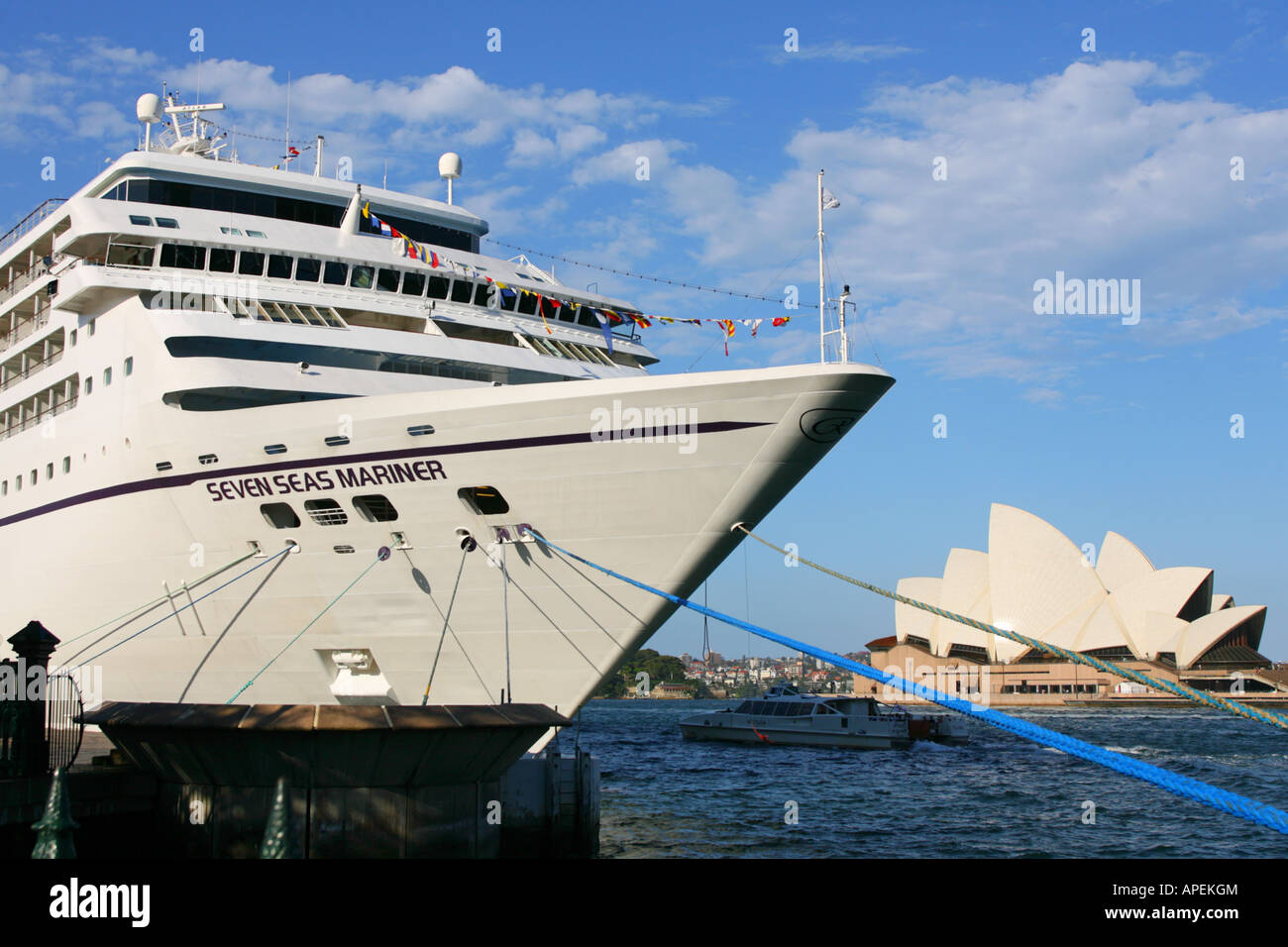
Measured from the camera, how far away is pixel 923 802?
2642 cm

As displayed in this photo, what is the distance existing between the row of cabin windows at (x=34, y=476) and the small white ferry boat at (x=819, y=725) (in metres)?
31.3

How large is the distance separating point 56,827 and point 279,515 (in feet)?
23.8

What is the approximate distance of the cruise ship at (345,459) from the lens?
14711mm

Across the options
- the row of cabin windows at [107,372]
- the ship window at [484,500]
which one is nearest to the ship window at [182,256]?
the row of cabin windows at [107,372]

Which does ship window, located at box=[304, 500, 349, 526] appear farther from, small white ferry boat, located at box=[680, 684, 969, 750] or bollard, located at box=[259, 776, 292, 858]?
small white ferry boat, located at box=[680, 684, 969, 750]

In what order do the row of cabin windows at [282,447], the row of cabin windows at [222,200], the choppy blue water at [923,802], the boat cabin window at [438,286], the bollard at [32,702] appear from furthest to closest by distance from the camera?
the row of cabin windows at [222,200]
the boat cabin window at [438,286]
the choppy blue water at [923,802]
the row of cabin windows at [282,447]
the bollard at [32,702]

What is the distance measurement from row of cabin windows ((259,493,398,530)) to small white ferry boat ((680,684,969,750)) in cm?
3160

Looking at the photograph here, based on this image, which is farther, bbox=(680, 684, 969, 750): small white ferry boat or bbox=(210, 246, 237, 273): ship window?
bbox=(680, 684, 969, 750): small white ferry boat

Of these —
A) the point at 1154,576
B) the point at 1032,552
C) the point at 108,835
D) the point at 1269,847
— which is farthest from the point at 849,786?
the point at 1154,576

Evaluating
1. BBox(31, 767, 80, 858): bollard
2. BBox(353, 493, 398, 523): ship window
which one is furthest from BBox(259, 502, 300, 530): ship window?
BBox(31, 767, 80, 858): bollard

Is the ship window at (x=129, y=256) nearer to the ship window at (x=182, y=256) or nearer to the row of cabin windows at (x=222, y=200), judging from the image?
the ship window at (x=182, y=256)

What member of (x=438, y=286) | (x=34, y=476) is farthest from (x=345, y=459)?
(x=34, y=476)

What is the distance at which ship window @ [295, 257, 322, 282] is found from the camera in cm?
1972

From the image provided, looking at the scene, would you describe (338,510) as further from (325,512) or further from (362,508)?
(362,508)
